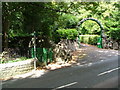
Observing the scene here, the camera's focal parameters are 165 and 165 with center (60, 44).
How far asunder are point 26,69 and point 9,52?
1939mm

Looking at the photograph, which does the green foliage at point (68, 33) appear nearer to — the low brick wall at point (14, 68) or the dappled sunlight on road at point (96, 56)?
the dappled sunlight on road at point (96, 56)

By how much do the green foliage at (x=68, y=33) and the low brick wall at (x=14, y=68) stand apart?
25.6ft

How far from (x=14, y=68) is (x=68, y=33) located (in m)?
10.9

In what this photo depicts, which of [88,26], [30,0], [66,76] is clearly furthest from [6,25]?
[88,26]

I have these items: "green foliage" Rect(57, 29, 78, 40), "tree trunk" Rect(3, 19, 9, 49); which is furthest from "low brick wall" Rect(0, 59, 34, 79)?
"green foliage" Rect(57, 29, 78, 40)

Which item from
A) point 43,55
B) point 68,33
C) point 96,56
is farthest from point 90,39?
point 43,55

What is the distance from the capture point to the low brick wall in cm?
898

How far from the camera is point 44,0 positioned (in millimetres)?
10672

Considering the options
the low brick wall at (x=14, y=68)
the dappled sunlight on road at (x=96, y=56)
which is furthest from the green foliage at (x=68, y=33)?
the low brick wall at (x=14, y=68)

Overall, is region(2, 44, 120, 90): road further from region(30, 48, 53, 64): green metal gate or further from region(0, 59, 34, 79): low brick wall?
region(30, 48, 53, 64): green metal gate

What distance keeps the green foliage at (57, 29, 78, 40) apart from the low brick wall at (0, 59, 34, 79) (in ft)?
25.6

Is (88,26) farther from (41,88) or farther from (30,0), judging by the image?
(41,88)

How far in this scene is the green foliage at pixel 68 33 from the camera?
17.9 m

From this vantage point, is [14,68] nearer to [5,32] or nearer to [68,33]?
[5,32]
